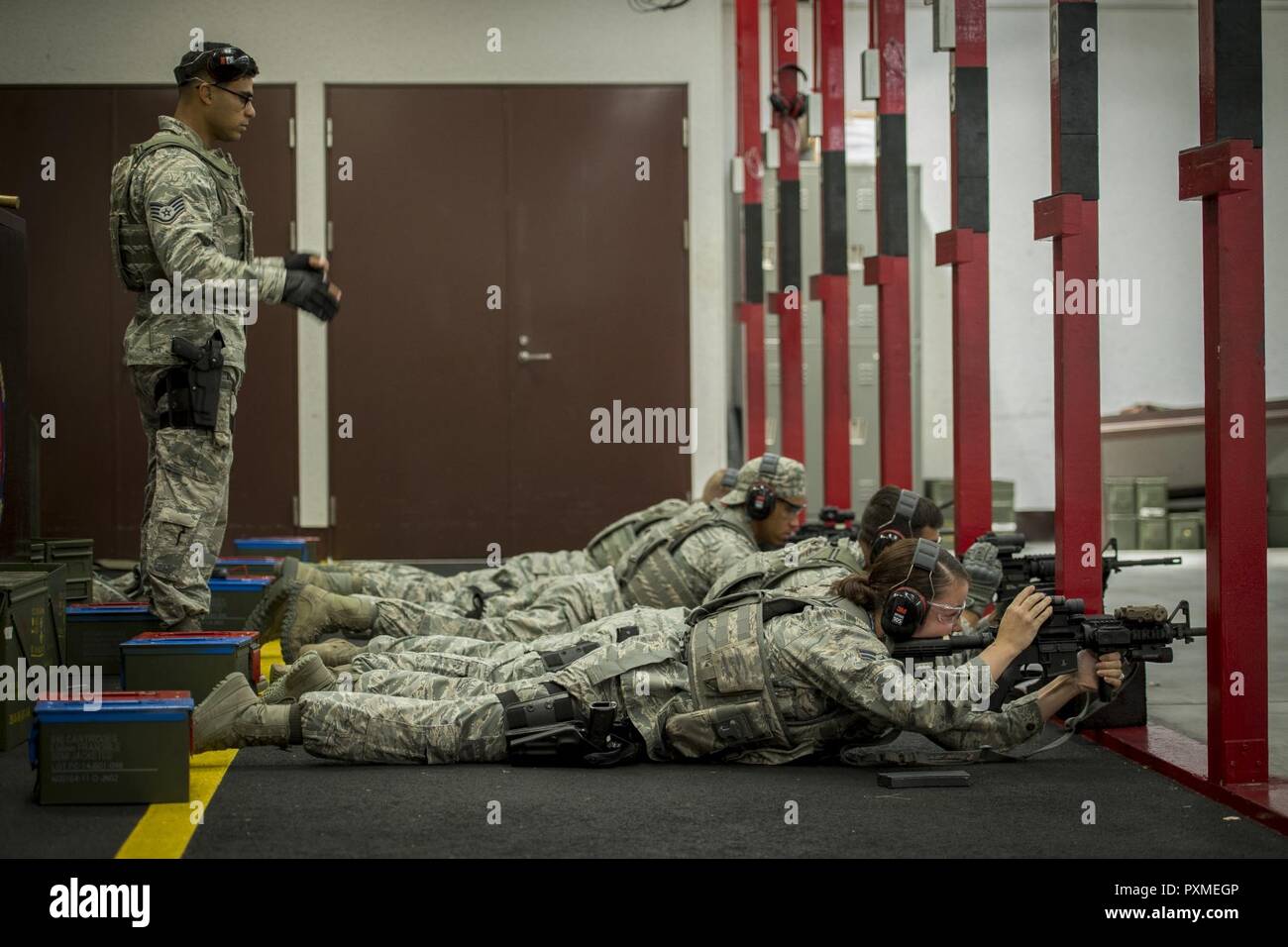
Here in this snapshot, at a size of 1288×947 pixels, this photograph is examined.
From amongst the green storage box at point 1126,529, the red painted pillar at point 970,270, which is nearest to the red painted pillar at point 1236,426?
the red painted pillar at point 970,270

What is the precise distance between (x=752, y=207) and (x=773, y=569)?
6567mm

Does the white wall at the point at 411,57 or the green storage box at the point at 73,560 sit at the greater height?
the white wall at the point at 411,57

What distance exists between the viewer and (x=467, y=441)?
10.7 m

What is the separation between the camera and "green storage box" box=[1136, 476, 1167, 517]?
11.7 metres

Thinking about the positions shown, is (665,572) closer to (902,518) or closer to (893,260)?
(902,518)

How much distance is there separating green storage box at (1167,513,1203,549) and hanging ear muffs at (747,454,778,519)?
6.95m

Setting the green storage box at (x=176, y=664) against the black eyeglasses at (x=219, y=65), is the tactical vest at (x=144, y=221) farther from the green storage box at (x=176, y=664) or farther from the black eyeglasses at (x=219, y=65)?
the green storage box at (x=176, y=664)

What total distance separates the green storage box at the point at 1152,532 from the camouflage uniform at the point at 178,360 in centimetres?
881

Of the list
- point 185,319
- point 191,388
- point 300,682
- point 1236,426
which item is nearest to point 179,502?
point 191,388

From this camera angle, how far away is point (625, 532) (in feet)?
22.0

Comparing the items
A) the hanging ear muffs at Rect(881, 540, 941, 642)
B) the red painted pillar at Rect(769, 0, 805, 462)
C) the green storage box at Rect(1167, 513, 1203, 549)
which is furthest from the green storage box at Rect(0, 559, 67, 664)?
the green storage box at Rect(1167, 513, 1203, 549)

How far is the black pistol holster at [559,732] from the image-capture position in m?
3.80

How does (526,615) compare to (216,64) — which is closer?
(216,64)

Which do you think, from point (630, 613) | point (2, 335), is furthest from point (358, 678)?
point (2, 335)
